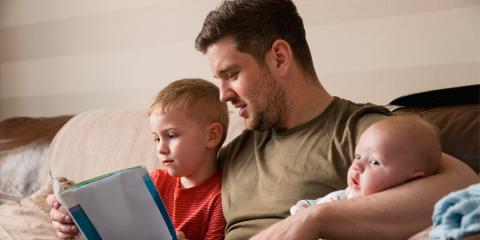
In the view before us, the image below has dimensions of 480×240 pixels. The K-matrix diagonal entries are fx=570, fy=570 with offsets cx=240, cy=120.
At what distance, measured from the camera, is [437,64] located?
195cm

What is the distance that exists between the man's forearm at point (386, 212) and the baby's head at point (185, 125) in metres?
0.55

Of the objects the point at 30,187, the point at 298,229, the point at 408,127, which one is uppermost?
the point at 408,127

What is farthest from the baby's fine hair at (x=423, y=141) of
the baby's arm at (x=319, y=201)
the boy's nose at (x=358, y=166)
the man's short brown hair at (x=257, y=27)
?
the man's short brown hair at (x=257, y=27)

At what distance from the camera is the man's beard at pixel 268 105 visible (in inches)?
58.7

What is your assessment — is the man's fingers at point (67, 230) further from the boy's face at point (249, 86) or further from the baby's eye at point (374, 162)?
the baby's eye at point (374, 162)

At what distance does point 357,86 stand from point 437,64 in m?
0.29

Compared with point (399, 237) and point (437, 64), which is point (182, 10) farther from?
point (399, 237)

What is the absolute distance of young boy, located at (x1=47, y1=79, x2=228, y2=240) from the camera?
60.3 inches

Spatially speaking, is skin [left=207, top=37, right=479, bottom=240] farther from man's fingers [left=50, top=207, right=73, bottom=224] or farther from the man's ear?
man's fingers [left=50, top=207, right=73, bottom=224]

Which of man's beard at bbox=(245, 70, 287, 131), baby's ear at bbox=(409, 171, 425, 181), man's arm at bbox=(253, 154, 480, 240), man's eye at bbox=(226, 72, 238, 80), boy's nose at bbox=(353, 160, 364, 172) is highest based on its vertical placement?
man's eye at bbox=(226, 72, 238, 80)

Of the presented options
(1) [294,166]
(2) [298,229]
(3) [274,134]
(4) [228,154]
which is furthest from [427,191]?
(4) [228,154]

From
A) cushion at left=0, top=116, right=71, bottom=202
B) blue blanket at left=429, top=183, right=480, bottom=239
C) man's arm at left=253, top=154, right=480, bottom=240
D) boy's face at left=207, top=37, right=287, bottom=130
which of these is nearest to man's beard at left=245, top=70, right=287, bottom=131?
boy's face at left=207, top=37, right=287, bottom=130

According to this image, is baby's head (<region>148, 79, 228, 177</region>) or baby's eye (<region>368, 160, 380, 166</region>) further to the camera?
baby's head (<region>148, 79, 228, 177</region>)

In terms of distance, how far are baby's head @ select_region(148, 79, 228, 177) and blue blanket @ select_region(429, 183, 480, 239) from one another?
31.1 inches
